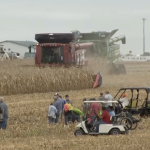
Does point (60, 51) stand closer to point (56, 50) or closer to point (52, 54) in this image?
point (56, 50)

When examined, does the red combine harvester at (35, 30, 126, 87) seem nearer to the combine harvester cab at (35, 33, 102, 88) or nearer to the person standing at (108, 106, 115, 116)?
the combine harvester cab at (35, 33, 102, 88)

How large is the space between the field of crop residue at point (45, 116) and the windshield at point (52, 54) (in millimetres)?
1460

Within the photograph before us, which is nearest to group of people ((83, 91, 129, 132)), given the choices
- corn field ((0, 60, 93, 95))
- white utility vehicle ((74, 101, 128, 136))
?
white utility vehicle ((74, 101, 128, 136))

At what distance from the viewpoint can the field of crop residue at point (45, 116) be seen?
16.9 meters

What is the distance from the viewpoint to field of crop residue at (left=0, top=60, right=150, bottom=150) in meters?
16.9

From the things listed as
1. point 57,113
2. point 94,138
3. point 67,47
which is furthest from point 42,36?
point 94,138

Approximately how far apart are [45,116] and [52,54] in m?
12.6

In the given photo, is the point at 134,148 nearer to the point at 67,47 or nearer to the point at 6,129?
the point at 6,129

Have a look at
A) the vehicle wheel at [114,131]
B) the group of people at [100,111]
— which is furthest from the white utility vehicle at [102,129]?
the group of people at [100,111]

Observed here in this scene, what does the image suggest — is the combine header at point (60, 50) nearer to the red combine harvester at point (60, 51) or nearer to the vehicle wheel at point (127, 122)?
the red combine harvester at point (60, 51)

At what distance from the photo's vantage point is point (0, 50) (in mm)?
61812

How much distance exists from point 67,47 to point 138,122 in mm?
15141

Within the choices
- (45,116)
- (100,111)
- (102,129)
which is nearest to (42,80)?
(45,116)

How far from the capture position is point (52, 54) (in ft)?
122
